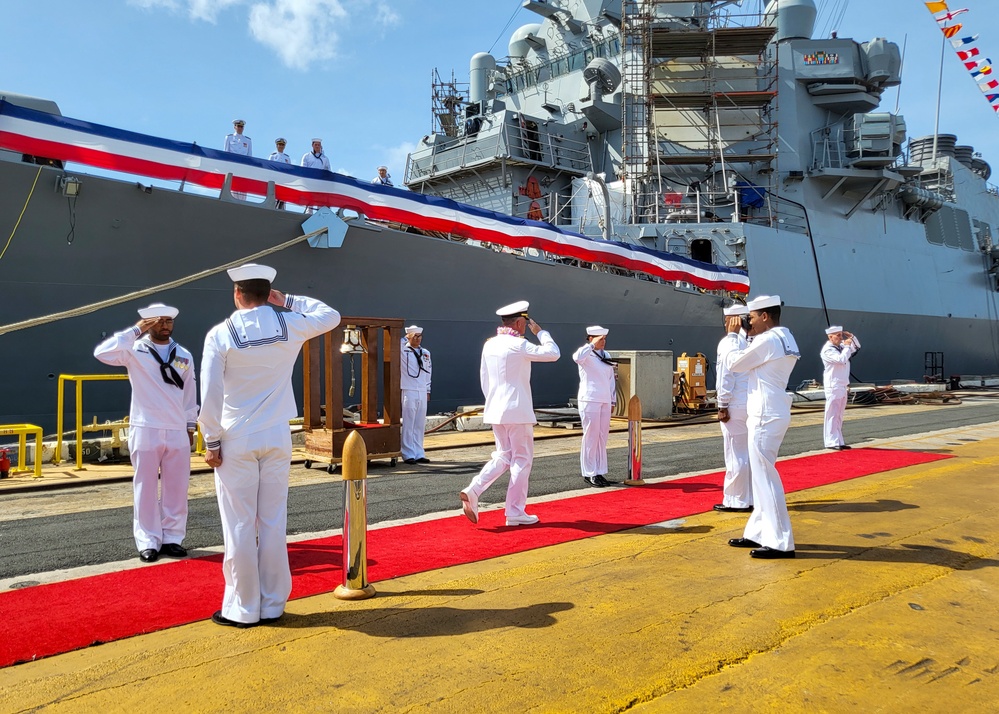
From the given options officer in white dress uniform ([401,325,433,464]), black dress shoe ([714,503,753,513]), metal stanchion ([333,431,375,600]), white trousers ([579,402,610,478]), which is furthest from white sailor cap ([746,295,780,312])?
officer in white dress uniform ([401,325,433,464])

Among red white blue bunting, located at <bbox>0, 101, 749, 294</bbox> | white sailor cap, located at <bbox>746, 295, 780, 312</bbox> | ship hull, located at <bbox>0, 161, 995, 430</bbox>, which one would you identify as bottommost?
white sailor cap, located at <bbox>746, 295, 780, 312</bbox>

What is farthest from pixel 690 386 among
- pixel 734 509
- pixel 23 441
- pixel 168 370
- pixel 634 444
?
pixel 168 370

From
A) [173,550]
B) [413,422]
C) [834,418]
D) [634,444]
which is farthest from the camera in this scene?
[834,418]

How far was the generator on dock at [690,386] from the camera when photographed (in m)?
13.4

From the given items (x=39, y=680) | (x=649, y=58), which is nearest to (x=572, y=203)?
(x=649, y=58)

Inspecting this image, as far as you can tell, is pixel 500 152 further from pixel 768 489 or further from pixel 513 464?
pixel 768 489

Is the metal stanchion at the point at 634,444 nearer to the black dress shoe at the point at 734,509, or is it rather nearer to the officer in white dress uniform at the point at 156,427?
the black dress shoe at the point at 734,509

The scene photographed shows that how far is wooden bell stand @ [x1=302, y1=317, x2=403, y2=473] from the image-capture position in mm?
7219

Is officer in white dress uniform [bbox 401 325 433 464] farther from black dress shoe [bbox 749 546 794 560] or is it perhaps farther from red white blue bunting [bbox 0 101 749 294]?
Result: black dress shoe [bbox 749 546 794 560]

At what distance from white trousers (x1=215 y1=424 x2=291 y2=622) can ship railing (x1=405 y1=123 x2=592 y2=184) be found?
40.8ft

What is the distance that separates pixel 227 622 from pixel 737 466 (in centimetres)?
365

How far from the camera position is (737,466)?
5238mm

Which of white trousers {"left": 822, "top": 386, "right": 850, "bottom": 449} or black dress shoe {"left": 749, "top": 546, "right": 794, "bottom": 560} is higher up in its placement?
white trousers {"left": 822, "top": 386, "right": 850, "bottom": 449}

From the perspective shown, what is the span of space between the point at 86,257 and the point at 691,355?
36.6ft
